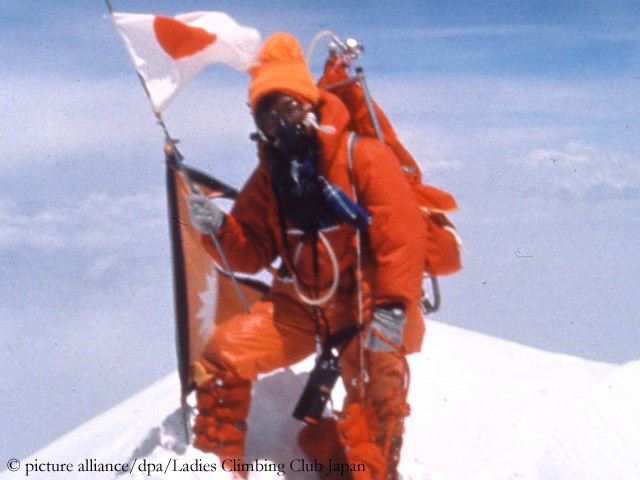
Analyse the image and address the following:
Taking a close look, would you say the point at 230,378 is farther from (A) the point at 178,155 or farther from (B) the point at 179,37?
(B) the point at 179,37

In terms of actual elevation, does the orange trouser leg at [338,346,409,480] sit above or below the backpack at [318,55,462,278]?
below

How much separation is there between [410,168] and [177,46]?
1.27m

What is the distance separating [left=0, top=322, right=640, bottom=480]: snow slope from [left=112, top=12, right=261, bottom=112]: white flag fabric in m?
1.67

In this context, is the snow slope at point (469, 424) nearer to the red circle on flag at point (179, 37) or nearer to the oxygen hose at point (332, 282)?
the oxygen hose at point (332, 282)

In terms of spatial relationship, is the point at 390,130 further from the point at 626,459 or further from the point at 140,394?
the point at 140,394

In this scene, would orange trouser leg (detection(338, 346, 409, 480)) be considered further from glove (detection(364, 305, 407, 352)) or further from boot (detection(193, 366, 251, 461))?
boot (detection(193, 366, 251, 461))

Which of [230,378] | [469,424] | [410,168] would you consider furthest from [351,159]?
[469,424]

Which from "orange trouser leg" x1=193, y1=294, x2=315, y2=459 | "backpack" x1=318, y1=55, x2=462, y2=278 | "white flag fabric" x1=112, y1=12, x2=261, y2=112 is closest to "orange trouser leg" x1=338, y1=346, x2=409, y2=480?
"orange trouser leg" x1=193, y1=294, x2=315, y2=459

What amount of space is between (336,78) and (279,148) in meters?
0.52

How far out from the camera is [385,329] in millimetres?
2914

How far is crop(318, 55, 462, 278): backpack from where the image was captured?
3.18 metres

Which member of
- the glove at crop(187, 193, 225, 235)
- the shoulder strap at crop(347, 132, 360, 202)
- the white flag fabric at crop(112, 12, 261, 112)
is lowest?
the glove at crop(187, 193, 225, 235)

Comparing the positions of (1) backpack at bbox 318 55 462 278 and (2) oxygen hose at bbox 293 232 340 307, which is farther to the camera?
(1) backpack at bbox 318 55 462 278

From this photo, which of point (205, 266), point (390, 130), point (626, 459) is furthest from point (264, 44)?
point (626, 459)
